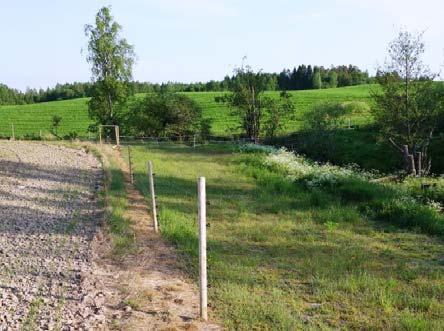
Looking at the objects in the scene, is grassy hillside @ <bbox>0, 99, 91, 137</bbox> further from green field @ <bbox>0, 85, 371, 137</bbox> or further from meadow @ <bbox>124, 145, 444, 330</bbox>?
meadow @ <bbox>124, 145, 444, 330</bbox>

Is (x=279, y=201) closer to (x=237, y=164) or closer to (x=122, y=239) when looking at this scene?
(x=122, y=239)

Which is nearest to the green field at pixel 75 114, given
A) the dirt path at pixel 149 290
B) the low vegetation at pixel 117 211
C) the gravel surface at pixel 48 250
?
the low vegetation at pixel 117 211

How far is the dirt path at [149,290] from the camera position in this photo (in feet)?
17.6

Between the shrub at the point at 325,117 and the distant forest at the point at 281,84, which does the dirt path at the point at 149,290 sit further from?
the distant forest at the point at 281,84

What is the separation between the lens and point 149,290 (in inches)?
249

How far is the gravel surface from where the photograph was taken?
213 inches

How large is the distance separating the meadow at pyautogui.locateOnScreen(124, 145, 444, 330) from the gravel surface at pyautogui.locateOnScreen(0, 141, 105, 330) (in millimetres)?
1624

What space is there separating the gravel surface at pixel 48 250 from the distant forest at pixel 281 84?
279ft

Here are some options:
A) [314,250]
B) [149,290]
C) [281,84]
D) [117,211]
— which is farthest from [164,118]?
[281,84]

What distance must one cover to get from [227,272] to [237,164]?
1529 cm

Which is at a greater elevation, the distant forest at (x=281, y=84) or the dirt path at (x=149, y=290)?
the distant forest at (x=281, y=84)

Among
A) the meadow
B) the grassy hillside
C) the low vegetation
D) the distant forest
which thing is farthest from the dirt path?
the distant forest

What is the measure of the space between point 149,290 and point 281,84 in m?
113

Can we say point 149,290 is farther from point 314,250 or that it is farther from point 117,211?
point 117,211
